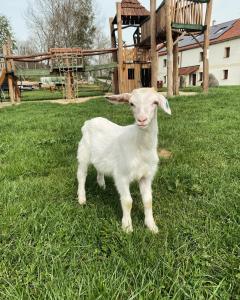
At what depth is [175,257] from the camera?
93.4 inches

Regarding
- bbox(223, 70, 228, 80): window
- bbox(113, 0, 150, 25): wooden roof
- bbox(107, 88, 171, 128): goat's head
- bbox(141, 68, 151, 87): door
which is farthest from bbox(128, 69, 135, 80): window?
bbox(223, 70, 228, 80): window

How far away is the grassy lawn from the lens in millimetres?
2055

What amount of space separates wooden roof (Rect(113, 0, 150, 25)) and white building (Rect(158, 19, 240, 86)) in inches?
843

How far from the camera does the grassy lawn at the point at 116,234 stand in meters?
2.05

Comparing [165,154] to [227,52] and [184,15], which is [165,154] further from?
[227,52]

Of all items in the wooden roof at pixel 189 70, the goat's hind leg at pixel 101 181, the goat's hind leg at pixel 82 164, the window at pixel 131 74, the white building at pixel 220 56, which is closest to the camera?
the goat's hind leg at pixel 82 164

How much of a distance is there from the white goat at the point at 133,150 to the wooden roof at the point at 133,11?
52.2 feet

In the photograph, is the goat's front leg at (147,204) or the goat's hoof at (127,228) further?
the goat's front leg at (147,204)

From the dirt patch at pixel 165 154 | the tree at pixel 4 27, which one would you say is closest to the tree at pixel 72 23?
the tree at pixel 4 27

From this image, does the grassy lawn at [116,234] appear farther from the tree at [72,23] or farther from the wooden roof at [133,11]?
the tree at [72,23]

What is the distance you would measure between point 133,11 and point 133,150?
16.9 m

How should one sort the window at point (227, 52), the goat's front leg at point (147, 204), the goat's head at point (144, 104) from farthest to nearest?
1. the window at point (227, 52)
2. the goat's front leg at point (147, 204)
3. the goat's head at point (144, 104)

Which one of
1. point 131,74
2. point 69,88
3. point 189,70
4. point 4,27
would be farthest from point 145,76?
point 4,27

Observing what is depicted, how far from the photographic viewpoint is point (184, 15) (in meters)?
12.8
